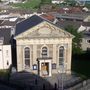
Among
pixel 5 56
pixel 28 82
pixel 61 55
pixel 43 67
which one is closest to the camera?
pixel 28 82

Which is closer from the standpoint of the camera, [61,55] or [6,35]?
[61,55]

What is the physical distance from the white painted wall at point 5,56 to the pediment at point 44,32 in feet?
18.9

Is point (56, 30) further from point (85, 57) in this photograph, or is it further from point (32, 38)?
point (85, 57)

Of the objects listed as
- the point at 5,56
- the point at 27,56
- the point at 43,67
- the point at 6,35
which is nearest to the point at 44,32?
the point at 27,56

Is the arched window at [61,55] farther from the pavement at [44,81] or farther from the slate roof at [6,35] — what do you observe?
the slate roof at [6,35]

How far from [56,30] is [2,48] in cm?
938

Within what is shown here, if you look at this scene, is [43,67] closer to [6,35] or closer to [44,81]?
[44,81]

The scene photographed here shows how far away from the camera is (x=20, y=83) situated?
39.7 metres

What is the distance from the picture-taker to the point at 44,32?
41594 mm

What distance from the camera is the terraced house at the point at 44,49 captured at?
4147 centimetres

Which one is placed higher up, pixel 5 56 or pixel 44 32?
pixel 44 32

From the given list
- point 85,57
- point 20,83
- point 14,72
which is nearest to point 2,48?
point 14,72

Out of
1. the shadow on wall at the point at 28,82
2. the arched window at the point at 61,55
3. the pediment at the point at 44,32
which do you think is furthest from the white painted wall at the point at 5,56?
the arched window at the point at 61,55

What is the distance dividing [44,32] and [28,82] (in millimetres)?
6882
